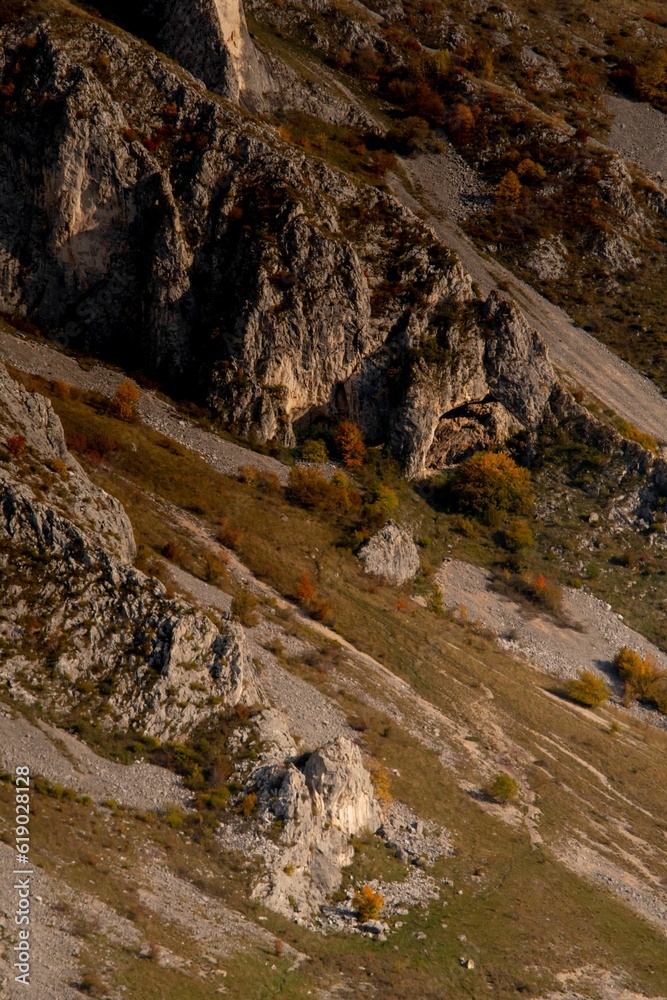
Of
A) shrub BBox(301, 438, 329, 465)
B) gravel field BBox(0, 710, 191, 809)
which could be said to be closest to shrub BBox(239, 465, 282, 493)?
shrub BBox(301, 438, 329, 465)

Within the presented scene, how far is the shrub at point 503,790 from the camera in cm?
4725

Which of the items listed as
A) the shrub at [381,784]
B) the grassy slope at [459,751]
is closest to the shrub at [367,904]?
the grassy slope at [459,751]

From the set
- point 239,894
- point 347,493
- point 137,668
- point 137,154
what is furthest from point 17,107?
point 239,894

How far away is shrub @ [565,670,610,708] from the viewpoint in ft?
195

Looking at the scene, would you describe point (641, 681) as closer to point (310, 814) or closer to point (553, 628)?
point (553, 628)

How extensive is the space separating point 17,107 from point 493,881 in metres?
67.2

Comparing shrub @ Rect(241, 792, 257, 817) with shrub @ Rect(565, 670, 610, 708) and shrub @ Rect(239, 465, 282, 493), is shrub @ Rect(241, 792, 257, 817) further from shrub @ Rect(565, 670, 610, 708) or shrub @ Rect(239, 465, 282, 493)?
shrub @ Rect(239, 465, 282, 493)

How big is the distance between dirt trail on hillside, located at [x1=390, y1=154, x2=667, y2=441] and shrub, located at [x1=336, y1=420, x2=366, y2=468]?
21.2m

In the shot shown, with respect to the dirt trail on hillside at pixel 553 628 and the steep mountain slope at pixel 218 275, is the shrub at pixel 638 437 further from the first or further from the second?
the dirt trail on hillside at pixel 553 628

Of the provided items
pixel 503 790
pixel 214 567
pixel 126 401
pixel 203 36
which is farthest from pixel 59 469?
pixel 203 36

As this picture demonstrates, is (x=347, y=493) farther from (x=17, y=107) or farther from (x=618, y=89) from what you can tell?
(x=618, y=89)

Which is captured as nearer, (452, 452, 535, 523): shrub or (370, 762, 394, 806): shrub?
(370, 762, 394, 806): shrub

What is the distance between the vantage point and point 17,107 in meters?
70.9

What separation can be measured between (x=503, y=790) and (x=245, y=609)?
58.5 feet
